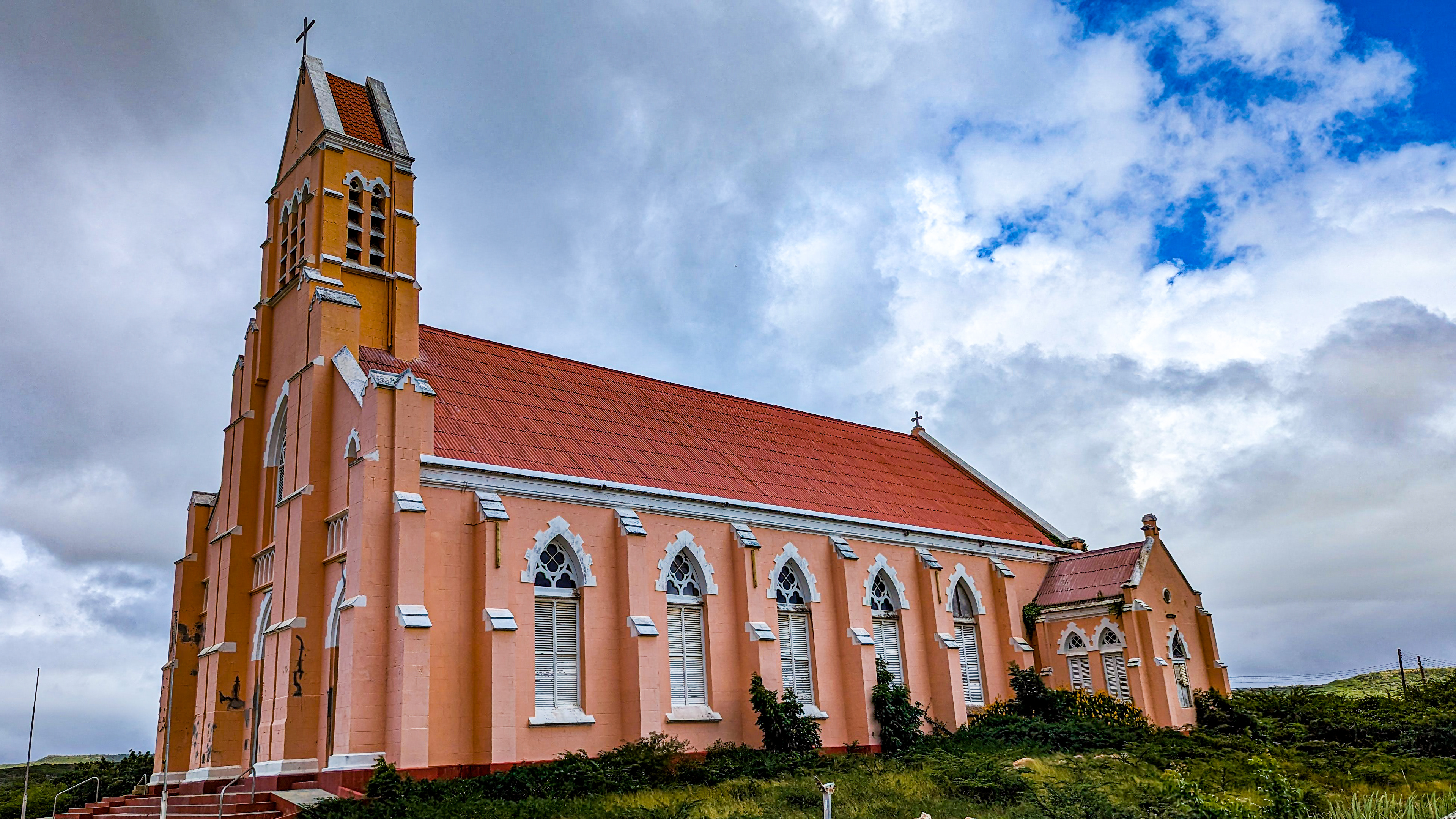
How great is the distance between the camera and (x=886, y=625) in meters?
31.2

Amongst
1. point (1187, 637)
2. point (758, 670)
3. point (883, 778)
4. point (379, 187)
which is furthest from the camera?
point (1187, 637)

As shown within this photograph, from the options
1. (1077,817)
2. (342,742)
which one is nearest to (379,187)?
(342,742)

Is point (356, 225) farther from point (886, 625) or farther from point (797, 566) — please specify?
point (886, 625)

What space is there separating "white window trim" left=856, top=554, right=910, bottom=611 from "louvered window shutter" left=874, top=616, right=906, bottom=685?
0.56 metres

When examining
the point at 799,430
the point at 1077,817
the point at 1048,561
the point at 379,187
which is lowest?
the point at 1077,817

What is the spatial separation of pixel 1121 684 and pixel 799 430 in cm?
1266

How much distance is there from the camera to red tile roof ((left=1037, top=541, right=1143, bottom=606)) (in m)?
33.5

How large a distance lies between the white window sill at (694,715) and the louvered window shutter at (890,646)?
21.8 ft

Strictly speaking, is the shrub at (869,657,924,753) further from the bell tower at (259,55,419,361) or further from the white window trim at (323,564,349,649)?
the bell tower at (259,55,419,361)

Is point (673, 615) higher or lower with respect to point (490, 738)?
higher

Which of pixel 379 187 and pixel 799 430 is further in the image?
pixel 799 430

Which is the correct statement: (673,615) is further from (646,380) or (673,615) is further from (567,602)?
(646,380)

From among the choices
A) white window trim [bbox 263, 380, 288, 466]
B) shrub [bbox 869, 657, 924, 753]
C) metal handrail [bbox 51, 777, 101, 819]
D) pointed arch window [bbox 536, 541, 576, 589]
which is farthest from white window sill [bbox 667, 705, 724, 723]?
metal handrail [bbox 51, 777, 101, 819]

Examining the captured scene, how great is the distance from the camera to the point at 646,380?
33656 millimetres
